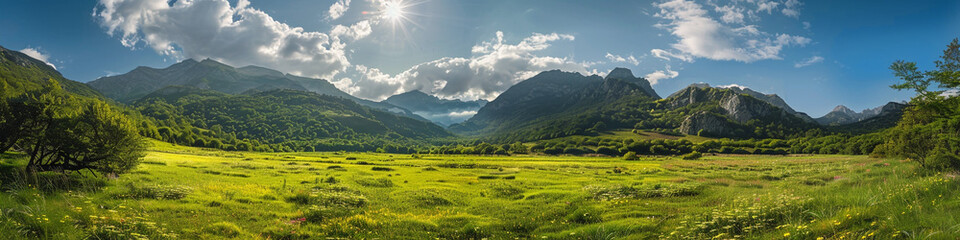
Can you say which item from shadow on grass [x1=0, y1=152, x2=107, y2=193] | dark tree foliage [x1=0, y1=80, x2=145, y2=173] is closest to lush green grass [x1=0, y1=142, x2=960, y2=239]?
shadow on grass [x1=0, y1=152, x2=107, y2=193]

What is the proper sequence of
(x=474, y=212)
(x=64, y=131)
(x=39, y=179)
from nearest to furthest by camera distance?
(x=39, y=179) < (x=64, y=131) < (x=474, y=212)

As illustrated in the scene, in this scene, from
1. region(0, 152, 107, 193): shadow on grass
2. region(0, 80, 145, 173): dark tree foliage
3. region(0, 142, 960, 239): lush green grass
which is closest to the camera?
region(0, 142, 960, 239): lush green grass

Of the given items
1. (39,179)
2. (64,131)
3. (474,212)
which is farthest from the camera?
(474,212)

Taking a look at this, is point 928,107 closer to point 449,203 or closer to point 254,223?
point 449,203

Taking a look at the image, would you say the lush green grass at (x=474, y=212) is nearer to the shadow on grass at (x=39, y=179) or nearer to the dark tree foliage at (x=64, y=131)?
the shadow on grass at (x=39, y=179)

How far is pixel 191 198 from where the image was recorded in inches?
827

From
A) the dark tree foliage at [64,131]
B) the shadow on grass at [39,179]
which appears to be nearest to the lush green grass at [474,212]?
the shadow on grass at [39,179]

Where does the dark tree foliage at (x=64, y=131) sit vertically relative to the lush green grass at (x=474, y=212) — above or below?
above

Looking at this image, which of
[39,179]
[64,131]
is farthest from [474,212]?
[64,131]

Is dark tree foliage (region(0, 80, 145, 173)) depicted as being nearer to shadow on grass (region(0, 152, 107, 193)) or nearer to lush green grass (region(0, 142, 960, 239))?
shadow on grass (region(0, 152, 107, 193))

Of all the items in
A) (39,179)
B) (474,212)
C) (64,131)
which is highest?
(64,131)

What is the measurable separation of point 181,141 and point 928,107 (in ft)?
797

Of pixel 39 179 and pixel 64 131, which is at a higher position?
pixel 64 131

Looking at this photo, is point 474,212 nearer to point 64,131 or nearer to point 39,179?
point 39,179
